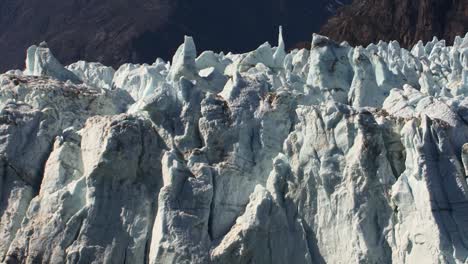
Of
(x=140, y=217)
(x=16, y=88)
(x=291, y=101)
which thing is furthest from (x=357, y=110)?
(x=16, y=88)

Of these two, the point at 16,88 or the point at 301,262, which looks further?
the point at 16,88


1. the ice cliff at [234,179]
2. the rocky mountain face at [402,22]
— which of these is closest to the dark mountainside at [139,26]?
the rocky mountain face at [402,22]

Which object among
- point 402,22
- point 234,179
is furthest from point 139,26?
point 234,179

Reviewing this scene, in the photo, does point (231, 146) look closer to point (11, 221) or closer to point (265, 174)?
point (265, 174)

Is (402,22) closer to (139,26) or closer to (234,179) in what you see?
(139,26)

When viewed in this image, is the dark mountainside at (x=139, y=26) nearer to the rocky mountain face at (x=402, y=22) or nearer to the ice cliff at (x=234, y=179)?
the rocky mountain face at (x=402, y=22)

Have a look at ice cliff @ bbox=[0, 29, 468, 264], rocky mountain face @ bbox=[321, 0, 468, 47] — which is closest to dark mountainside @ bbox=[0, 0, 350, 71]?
rocky mountain face @ bbox=[321, 0, 468, 47]

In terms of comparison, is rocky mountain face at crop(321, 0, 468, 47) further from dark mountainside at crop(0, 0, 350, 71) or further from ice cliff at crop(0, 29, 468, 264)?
ice cliff at crop(0, 29, 468, 264)
